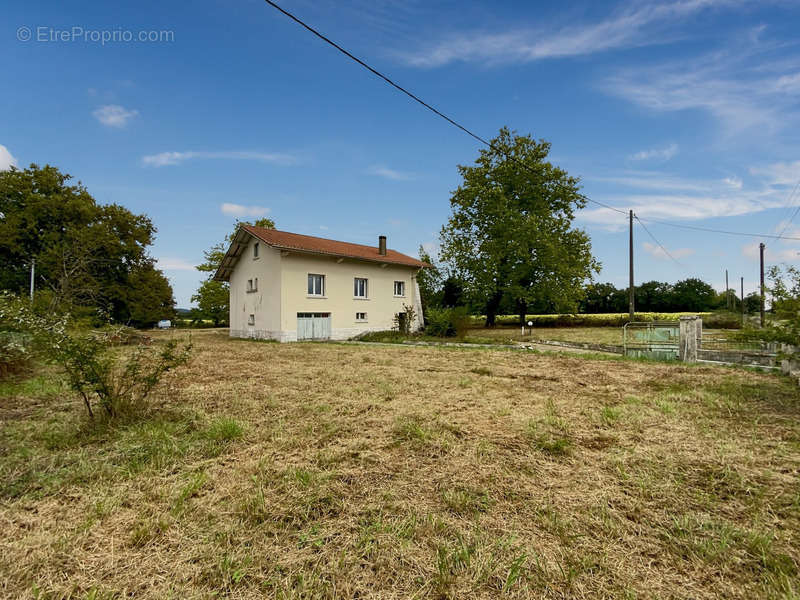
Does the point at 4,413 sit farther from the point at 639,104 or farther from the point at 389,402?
the point at 639,104

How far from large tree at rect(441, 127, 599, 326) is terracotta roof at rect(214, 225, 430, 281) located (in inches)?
212

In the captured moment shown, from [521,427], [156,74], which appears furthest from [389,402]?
[156,74]

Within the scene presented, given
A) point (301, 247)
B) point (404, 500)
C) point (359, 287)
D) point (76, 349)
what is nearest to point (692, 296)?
point (359, 287)

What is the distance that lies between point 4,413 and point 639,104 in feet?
59.1

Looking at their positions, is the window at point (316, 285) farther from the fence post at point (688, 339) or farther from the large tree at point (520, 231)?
the fence post at point (688, 339)

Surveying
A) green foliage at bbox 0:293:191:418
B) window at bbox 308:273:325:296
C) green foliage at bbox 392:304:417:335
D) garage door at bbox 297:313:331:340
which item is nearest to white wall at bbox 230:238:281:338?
garage door at bbox 297:313:331:340

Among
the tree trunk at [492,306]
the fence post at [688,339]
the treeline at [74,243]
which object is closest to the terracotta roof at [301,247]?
the tree trunk at [492,306]

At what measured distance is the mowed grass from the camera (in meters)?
2.02

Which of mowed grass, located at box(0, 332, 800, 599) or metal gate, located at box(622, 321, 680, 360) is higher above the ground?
metal gate, located at box(622, 321, 680, 360)

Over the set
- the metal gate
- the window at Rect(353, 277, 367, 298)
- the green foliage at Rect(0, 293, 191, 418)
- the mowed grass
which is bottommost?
the mowed grass

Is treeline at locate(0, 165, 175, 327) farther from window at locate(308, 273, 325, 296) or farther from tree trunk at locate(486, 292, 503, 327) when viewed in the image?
tree trunk at locate(486, 292, 503, 327)

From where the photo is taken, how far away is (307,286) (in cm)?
2038

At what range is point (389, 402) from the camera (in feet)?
19.9

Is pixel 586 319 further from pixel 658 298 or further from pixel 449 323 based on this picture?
pixel 449 323
